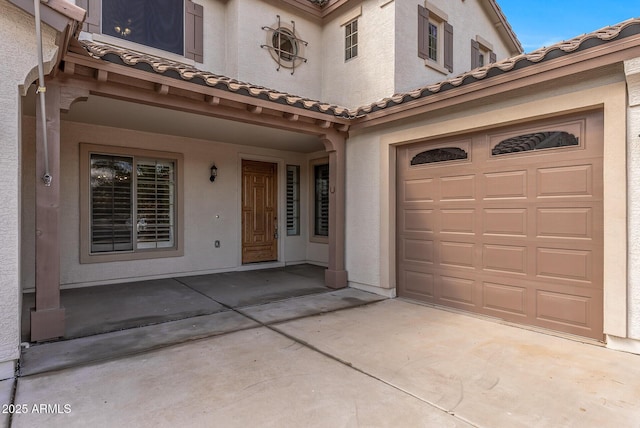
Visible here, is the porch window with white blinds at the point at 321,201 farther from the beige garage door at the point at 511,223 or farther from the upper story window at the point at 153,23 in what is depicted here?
the upper story window at the point at 153,23

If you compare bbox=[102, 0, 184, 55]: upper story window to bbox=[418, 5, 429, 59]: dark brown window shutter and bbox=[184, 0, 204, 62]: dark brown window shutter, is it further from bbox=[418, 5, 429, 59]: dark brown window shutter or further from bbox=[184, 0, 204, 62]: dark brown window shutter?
bbox=[418, 5, 429, 59]: dark brown window shutter

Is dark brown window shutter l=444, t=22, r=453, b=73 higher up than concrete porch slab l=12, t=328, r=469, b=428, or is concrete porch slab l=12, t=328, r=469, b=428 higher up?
dark brown window shutter l=444, t=22, r=453, b=73

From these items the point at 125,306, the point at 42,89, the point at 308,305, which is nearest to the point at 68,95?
the point at 42,89

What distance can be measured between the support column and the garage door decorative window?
4930mm

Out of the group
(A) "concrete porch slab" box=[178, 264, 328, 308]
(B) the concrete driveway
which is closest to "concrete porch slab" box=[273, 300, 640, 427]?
(B) the concrete driveway

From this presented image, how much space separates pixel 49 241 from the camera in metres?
3.97

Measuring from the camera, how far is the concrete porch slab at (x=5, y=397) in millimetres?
2514

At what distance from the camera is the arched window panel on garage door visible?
416 cm

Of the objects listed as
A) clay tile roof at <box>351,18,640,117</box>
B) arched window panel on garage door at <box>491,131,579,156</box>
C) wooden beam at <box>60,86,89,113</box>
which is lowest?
arched window panel on garage door at <box>491,131,579,156</box>

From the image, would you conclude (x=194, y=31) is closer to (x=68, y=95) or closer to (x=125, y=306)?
(x=68, y=95)

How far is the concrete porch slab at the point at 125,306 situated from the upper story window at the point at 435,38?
21.9 feet

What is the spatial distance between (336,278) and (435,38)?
5.93 meters

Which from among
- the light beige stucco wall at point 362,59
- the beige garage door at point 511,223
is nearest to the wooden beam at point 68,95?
the beige garage door at point 511,223

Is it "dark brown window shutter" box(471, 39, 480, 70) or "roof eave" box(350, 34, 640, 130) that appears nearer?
"roof eave" box(350, 34, 640, 130)
